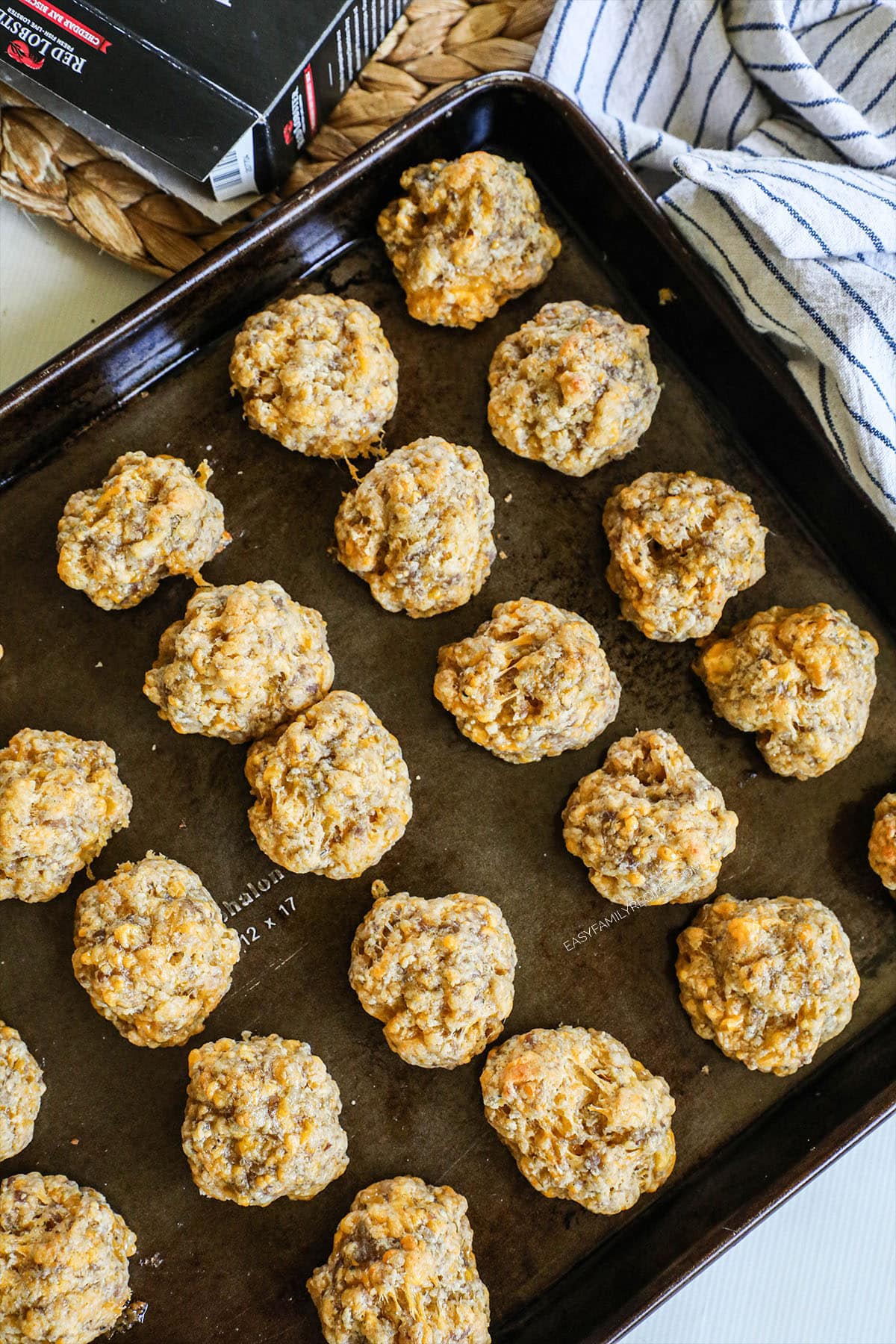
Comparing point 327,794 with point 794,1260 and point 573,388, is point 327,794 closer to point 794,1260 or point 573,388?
point 573,388

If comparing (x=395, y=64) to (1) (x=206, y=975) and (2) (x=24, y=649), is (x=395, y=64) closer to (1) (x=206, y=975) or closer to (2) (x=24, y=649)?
(2) (x=24, y=649)

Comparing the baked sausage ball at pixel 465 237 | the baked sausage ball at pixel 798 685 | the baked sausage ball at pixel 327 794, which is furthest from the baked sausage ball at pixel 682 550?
the baked sausage ball at pixel 327 794

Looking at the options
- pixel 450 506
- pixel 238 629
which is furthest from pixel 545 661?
pixel 238 629

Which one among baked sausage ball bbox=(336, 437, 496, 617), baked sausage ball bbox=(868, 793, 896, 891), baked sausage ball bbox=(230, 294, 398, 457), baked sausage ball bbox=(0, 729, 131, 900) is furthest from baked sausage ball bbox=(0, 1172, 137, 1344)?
baked sausage ball bbox=(868, 793, 896, 891)

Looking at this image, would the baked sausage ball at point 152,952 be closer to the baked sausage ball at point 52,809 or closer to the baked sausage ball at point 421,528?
the baked sausage ball at point 52,809

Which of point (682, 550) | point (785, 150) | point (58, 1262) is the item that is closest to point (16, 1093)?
point (58, 1262)

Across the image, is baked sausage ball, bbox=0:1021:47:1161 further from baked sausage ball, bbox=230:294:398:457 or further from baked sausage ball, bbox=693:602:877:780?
baked sausage ball, bbox=693:602:877:780
